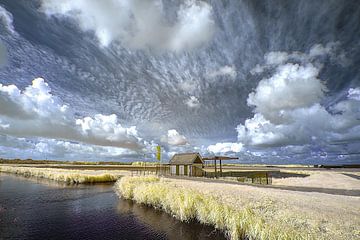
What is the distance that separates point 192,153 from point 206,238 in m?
40.8

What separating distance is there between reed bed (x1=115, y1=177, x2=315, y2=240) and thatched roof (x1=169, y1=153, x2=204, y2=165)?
28.2 metres

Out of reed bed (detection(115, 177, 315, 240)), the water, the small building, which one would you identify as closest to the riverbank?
reed bed (detection(115, 177, 315, 240))

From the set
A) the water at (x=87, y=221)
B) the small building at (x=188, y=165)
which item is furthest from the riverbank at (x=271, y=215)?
the small building at (x=188, y=165)

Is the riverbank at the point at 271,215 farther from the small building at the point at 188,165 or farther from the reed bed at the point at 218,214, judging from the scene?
the small building at the point at 188,165

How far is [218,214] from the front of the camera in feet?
52.1

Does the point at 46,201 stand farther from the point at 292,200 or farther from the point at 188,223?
the point at 292,200

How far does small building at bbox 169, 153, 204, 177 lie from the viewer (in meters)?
52.7

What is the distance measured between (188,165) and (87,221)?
36932mm

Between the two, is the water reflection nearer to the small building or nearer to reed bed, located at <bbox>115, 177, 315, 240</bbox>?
reed bed, located at <bbox>115, 177, 315, 240</bbox>

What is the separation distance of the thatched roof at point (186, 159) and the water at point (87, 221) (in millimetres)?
29043

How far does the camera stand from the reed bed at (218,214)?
1217 centimetres

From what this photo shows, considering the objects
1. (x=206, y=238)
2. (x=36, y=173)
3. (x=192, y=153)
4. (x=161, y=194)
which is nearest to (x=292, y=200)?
(x=206, y=238)

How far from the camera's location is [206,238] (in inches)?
557

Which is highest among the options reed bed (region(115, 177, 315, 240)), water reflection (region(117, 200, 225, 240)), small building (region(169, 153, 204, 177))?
small building (region(169, 153, 204, 177))
